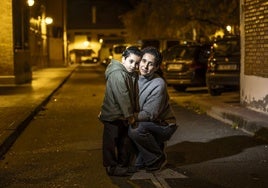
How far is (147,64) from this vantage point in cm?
725

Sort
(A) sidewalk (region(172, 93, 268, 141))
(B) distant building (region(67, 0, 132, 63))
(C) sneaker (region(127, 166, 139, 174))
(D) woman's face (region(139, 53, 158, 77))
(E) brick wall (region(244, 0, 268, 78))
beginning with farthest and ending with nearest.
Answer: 1. (B) distant building (region(67, 0, 132, 63))
2. (E) brick wall (region(244, 0, 268, 78))
3. (A) sidewalk (region(172, 93, 268, 141))
4. (C) sneaker (region(127, 166, 139, 174))
5. (D) woman's face (region(139, 53, 158, 77))

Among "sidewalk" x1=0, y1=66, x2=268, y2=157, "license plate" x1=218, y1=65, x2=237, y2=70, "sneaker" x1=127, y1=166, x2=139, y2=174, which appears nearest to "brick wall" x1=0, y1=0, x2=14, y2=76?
"sidewalk" x1=0, y1=66, x2=268, y2=157

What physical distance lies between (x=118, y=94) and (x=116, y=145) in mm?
797

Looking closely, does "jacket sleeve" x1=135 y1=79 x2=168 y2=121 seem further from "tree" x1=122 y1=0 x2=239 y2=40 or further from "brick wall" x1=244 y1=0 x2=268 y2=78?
"tree" x1=122 y1=0 x2=239 y2=40

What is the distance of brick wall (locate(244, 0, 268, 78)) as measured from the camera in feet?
39.4

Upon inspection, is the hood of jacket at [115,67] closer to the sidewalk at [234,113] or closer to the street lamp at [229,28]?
the sidewalk at [234,113]

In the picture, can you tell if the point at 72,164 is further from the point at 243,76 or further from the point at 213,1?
the point at 213,1

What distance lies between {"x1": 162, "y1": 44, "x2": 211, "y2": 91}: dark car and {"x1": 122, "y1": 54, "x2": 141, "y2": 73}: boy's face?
40.3 feet

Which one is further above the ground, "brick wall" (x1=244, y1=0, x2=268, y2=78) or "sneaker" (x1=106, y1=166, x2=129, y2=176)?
"brick wall" (x1=244, y1=0, x2=268, y2=78)

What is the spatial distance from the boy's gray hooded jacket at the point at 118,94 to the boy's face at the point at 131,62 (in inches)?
3.3

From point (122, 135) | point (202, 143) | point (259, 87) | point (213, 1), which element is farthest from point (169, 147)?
point (213, 1)

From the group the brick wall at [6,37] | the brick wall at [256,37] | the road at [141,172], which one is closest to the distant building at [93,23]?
the brick wall at [6,37]

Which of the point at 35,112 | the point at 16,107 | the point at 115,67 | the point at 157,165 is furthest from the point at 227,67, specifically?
the point at 115,67

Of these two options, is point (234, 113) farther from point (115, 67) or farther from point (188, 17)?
point (188, 17)
